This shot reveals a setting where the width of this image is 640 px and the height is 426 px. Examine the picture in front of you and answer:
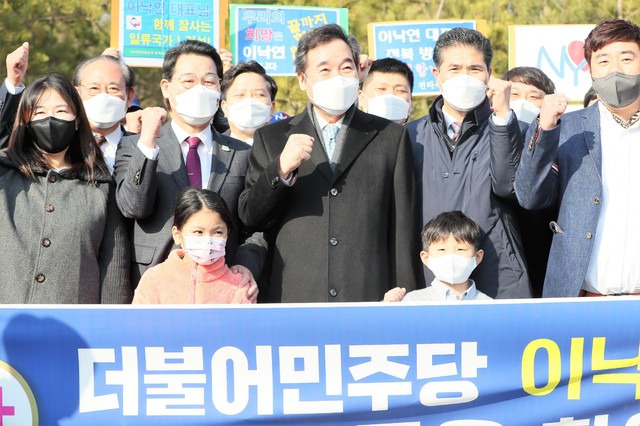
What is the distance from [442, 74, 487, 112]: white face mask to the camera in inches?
223

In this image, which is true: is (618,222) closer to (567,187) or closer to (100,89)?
(567,187)

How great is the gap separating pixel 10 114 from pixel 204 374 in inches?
79.0

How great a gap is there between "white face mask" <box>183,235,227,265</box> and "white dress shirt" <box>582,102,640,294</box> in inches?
70.0

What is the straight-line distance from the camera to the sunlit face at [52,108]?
5457 mm

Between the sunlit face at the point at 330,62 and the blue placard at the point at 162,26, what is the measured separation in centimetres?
454

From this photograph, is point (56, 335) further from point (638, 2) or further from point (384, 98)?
point (638, 2)

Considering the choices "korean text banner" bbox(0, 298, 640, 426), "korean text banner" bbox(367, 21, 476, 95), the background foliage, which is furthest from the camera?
the background foliage

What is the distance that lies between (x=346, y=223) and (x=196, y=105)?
104cm

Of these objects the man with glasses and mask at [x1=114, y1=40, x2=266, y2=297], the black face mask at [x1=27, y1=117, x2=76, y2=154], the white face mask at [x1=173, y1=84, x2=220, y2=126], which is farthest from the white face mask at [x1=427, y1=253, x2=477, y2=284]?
the black face mask at [x1=27, y1=117, x2=76, y2=154]

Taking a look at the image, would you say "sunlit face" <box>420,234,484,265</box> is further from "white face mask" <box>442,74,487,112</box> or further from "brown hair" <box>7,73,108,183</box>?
"brown hair" <box>7,73,108,183</box>

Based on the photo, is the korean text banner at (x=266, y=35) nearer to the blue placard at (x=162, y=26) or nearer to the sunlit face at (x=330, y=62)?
the blue placard at (x=162, y=26)

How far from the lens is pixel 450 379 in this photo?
4.74 meters

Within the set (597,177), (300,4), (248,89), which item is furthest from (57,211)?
(300,4)

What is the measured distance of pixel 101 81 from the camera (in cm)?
640
